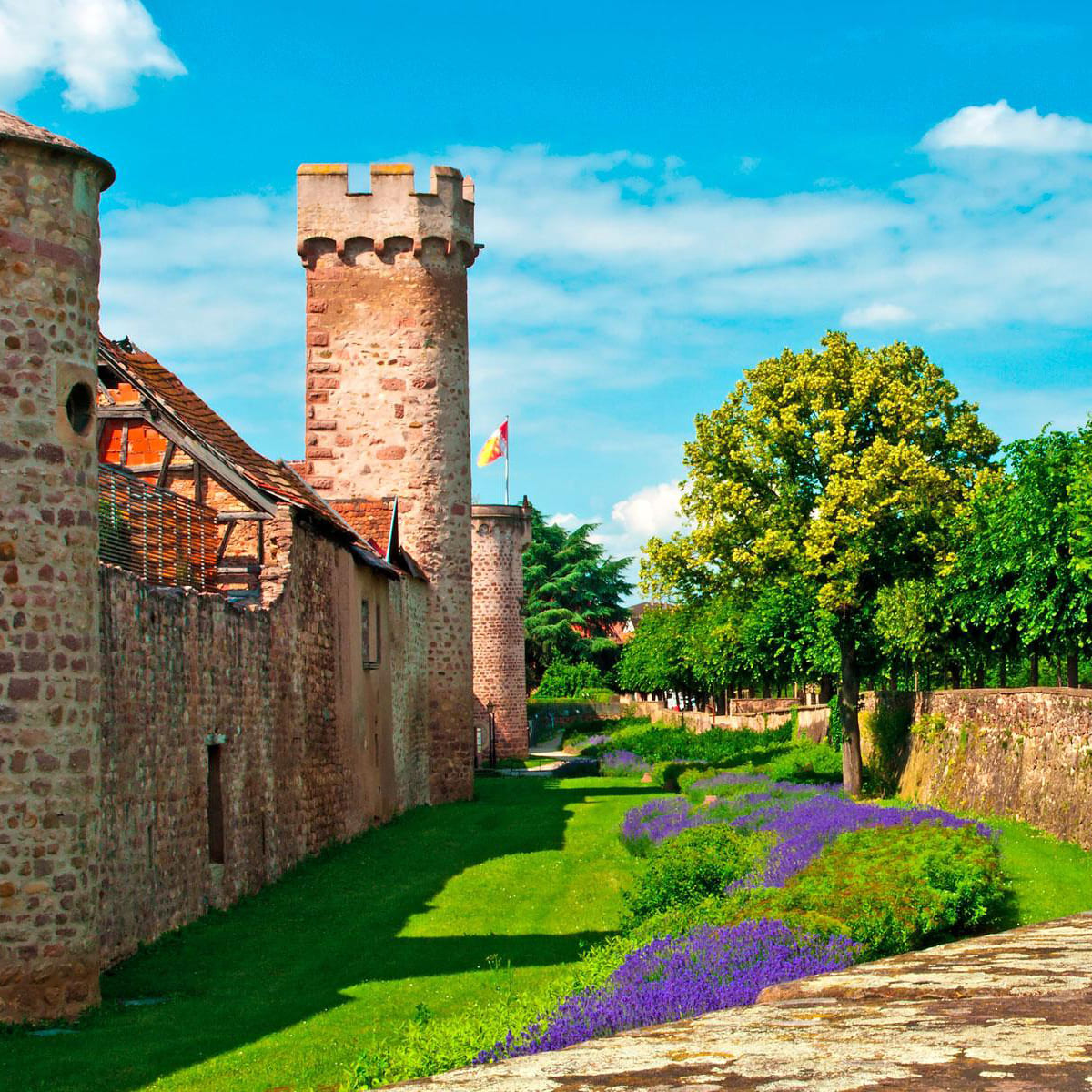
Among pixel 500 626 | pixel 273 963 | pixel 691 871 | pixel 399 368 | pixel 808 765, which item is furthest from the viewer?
pixel 500 626

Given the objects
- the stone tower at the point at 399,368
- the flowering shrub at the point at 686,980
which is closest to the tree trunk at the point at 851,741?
the stone tower at the point at 399,368

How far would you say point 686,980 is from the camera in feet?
24.8

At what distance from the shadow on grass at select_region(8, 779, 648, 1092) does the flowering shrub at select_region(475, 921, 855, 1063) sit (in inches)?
107

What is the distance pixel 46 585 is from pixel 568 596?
218ft

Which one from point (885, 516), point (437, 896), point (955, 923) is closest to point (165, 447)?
point (437, 896)

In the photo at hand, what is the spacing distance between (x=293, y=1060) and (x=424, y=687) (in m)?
21.6

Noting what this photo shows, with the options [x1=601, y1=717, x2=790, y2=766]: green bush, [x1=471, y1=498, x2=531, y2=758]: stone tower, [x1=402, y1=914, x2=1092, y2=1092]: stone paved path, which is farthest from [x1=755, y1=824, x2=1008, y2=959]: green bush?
[x1=471, y1=498, x2=531, y2=758]: stone tower

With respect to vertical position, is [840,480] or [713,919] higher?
[840,480]

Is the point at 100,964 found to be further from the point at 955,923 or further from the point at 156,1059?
the point at 955,923

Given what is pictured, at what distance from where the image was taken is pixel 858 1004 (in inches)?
182

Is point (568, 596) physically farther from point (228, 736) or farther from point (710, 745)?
point (228, 736)

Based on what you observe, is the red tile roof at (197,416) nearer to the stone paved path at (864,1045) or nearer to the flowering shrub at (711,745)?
the stone paved path at (864,1045)

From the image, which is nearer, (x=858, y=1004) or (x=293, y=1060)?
(x=858, y=1004)

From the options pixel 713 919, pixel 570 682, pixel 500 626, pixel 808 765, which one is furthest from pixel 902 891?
pixel 570 682
